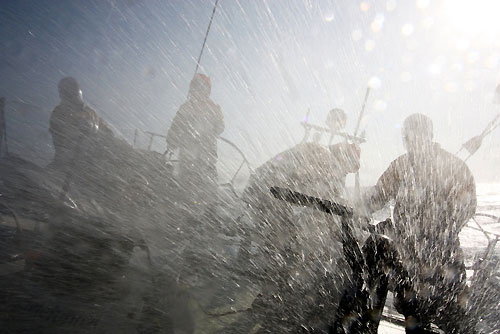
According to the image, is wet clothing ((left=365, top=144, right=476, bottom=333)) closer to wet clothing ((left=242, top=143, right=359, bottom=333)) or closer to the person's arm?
the person's arm

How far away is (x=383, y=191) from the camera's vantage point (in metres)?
2.88

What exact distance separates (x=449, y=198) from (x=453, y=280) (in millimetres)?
711

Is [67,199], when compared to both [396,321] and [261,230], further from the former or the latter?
[396,321]

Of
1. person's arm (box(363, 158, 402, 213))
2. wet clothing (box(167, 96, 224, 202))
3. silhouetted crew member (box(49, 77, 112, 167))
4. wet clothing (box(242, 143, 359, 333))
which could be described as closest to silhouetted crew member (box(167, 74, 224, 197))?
wet clothing (box(167, 96, 224, 202))

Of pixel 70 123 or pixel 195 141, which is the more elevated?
pixel 195 141

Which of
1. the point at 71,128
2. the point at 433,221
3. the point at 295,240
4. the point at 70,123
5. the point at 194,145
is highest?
the point at 194,145

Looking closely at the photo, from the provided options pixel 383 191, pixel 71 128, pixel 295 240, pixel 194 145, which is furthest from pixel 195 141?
pixel 383 191

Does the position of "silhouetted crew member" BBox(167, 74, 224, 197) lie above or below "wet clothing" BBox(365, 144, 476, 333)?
above

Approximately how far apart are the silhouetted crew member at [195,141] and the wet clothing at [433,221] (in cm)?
321

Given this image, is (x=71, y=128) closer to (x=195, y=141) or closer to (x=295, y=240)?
(x=195, y=141)

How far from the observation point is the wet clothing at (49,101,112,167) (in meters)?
4.32

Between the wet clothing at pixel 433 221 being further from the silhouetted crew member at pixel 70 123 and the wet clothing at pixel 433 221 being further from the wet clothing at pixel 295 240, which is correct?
the silhouetted crew member at pixel 70 123

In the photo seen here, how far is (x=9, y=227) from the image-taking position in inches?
139

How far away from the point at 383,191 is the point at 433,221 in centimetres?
50
